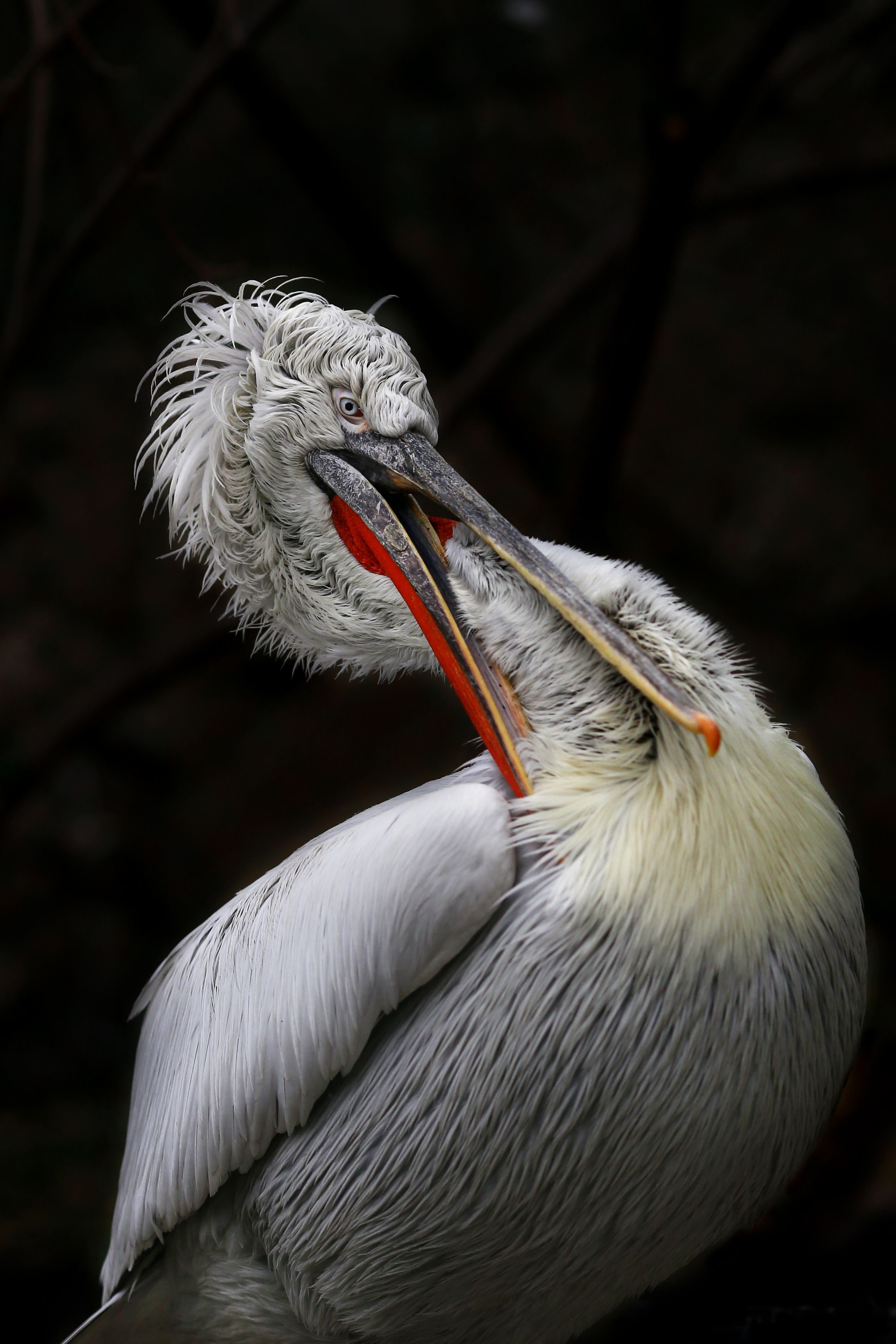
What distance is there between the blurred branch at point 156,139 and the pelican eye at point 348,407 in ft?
3.35

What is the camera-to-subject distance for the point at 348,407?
1.17 m

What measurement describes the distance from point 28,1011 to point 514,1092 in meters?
2.60

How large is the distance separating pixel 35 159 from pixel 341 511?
1.31m


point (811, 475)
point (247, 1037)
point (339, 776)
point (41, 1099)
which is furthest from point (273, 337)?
point (41, 1099)

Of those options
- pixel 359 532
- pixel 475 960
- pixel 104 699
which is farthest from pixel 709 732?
pixel 104 699

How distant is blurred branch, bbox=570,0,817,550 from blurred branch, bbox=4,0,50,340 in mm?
1071

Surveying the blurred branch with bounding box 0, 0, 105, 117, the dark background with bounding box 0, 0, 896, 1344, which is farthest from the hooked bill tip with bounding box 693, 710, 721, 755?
the dark background with bounding box 0, 0, 896, 1344

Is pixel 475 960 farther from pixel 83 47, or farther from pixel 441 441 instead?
pixel 441 441

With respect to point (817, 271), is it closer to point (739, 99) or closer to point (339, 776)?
point (739, 99)

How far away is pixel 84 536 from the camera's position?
10.5 ft

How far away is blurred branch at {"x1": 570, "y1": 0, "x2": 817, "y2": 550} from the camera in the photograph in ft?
5.72

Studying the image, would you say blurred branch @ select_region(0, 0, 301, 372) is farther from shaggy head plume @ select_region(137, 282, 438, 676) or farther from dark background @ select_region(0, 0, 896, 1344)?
shaggy head plume @ select_region(137, 282, 438, 676)

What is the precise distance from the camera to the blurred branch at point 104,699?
2.42 metres

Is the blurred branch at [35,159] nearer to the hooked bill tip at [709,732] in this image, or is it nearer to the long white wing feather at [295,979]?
the long white wing feather at [295,979]
